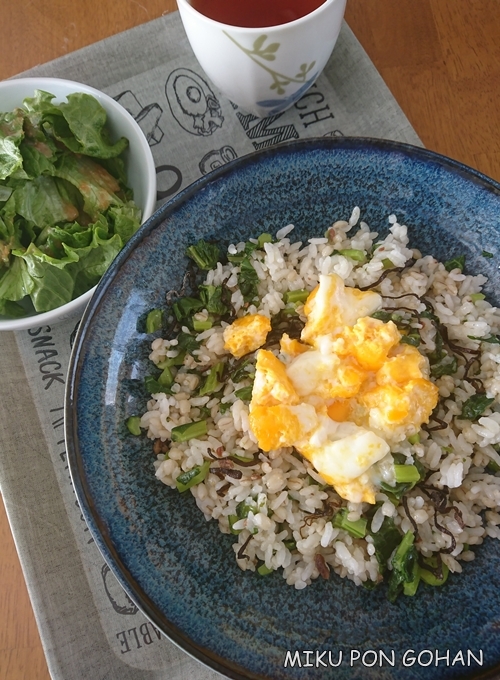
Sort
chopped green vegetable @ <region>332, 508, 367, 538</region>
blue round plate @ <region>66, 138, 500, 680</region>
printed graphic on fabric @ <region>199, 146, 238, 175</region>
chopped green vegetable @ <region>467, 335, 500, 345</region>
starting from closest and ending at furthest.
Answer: blue round plate @ <region>66, 138, 500, 680</region>, chopped green vegetable @ <region>332, 508, 367, 538</region>, chopped green vegetable @ <region>467, 335, 500, 345</region>, printed graphic on fabric @ <region>199, 146, 238, 175</region>

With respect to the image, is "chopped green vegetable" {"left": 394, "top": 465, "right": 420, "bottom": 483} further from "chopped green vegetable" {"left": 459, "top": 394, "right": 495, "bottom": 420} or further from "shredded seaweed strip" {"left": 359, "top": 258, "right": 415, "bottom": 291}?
"shredded seaweed strip" {"left": 359, "top": 258, "right": 415, "bottom": 291}

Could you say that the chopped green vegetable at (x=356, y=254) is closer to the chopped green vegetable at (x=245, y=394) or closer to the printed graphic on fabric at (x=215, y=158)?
the chopped green vegetable at (x=245, y=394)

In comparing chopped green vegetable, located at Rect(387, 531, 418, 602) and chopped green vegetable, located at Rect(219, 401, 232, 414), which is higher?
chopped green vegetable, located at Rect(219, 401, 232, 414)

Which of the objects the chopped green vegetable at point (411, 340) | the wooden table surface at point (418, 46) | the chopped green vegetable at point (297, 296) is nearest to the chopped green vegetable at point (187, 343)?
the chopped green vegetable at point (297, 296)

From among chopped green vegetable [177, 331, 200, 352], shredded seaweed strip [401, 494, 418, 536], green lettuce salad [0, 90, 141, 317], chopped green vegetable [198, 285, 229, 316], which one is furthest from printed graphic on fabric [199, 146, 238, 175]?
shredded seaweed strip [401, 494, 418, 536]

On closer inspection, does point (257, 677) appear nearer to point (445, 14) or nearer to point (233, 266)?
point (233, 266)

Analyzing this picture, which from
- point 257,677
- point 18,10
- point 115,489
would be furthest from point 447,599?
point 18,10
